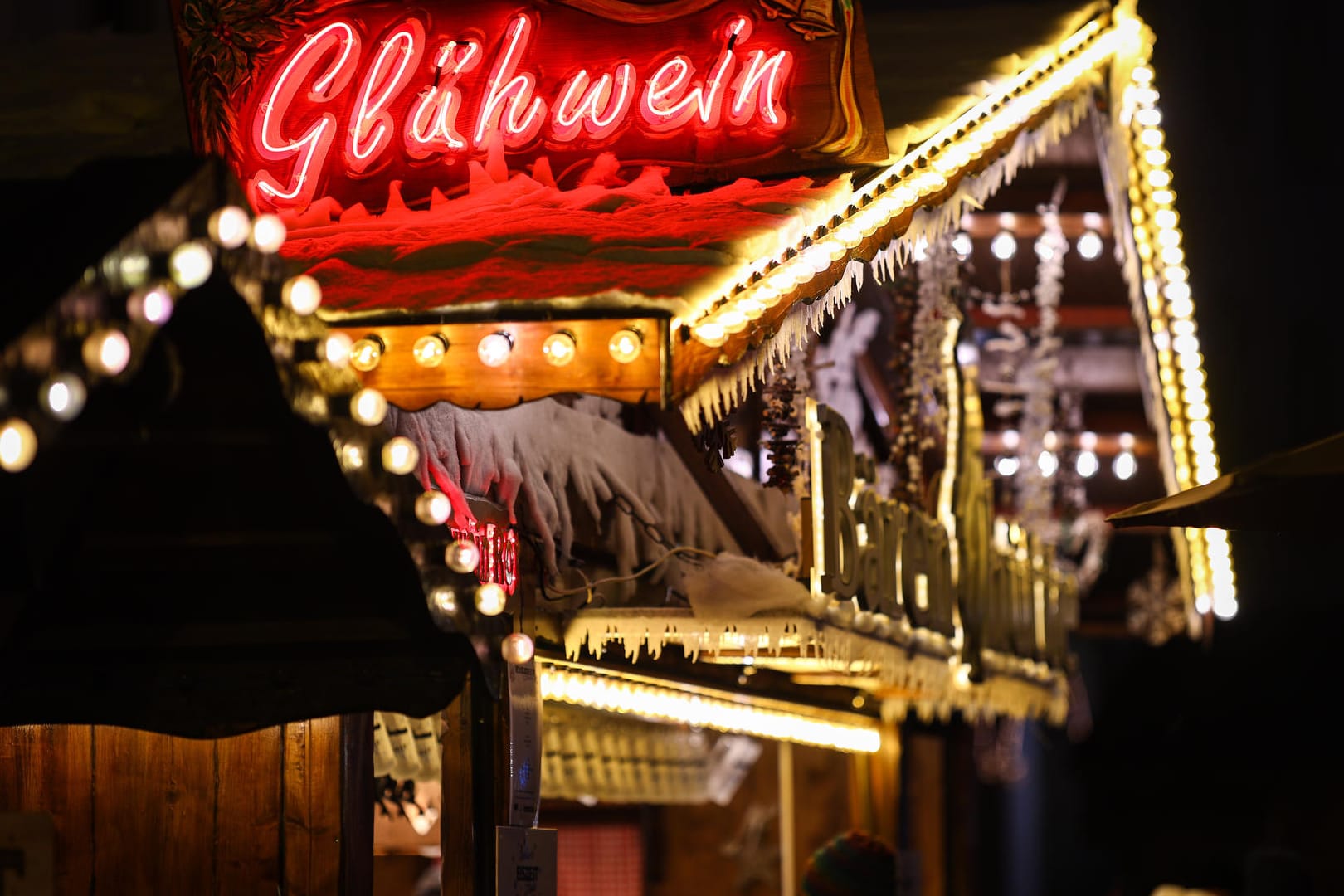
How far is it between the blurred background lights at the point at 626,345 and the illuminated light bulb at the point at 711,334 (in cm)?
17

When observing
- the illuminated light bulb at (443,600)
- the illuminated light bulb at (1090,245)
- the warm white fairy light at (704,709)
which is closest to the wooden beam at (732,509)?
the warm white fairy light at (704,709)

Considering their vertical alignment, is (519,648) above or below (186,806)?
above

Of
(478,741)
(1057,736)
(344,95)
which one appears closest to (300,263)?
(344,95)

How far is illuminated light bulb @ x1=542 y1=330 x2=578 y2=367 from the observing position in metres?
5.13

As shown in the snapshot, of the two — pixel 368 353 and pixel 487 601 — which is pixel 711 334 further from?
A: pixel 487 601

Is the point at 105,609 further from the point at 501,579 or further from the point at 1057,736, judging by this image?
the point at 1057,736

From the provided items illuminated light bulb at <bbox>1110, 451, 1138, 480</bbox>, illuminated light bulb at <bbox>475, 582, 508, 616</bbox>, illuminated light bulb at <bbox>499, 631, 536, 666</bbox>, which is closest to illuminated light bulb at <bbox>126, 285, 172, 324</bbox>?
illuminated light bulb at <bbox>475, 582, 508, 616</bbox>

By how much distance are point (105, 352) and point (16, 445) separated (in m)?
0.25

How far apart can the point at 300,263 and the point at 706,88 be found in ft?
5.01

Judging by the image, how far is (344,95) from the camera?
21.0ft

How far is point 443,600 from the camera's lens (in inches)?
158

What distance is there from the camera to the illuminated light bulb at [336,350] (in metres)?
3.71

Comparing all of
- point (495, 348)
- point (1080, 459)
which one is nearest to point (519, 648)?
point (495, 348)

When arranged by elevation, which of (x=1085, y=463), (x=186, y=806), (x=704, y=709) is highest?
(x=1085, y=463)
